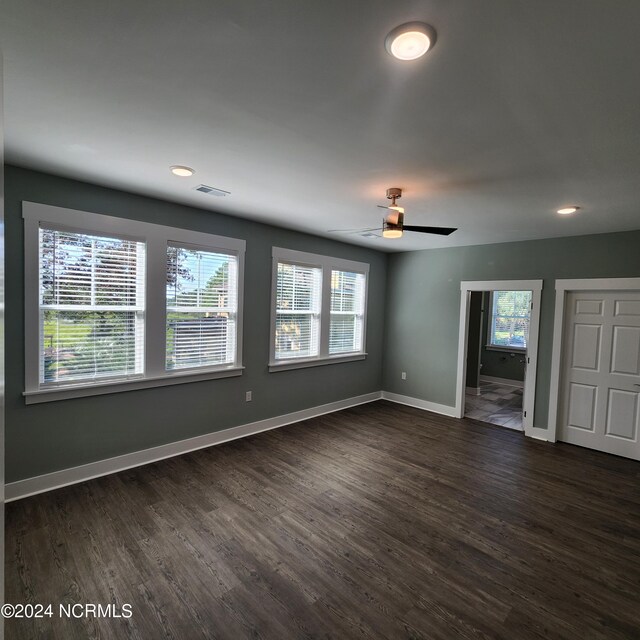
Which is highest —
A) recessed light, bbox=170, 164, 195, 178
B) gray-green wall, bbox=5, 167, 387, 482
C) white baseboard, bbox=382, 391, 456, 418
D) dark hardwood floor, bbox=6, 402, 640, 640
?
recessed light, bbox=170, 164, 195, 178

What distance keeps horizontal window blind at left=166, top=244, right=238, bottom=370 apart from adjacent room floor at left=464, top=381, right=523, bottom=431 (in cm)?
401

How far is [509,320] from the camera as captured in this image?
7.74 m

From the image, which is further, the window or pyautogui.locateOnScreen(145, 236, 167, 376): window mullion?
the window

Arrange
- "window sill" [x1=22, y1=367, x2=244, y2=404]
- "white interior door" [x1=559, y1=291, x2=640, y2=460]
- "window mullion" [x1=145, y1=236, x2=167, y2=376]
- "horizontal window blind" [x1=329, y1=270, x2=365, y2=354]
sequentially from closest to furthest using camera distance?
"window sill" [x1=22, y1=367, x2=244, y2=404] < "window mullion" [x1=145, y1=236, x2=167, y2=376] < "white interior door" [x1=559, y1=291, x2=640, y2=460] < "horizontal window blind" [x1=329, y1=270, x2=365, y2=354]

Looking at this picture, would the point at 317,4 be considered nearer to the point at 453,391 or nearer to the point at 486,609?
the point at 486,609

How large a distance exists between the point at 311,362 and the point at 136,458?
8.07ft

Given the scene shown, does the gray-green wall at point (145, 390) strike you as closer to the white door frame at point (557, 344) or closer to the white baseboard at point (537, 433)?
the white baseboard at point (537, 433)

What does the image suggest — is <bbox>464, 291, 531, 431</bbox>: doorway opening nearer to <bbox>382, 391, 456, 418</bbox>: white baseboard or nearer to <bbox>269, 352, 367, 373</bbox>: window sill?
<bbox>382, 391, 456, 418</bbox>: white baseboard

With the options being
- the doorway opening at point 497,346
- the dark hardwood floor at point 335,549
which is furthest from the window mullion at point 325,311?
the doorway opening at point 497,346

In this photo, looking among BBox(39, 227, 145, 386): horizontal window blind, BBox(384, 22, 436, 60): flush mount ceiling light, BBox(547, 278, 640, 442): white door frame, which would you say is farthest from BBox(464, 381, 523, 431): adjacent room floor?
BBox(384, 22, 436, 60): flush mount ceiling light

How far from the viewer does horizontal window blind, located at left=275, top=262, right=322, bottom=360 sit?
464 centimetres

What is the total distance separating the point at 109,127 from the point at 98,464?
2.85 metres

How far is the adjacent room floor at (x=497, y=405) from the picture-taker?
531 centimetres

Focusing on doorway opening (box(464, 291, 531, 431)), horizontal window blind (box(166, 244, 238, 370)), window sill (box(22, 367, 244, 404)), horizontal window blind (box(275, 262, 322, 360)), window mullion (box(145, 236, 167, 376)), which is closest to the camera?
window sill (box(22, 367, 244, 404))
